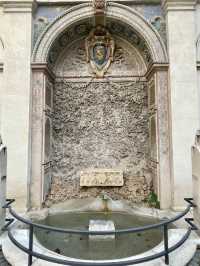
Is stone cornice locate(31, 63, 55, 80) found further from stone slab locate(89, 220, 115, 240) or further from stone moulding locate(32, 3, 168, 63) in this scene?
stone slab locate(89, 220, 115, 240)

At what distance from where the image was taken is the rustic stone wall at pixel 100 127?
21.5 ft

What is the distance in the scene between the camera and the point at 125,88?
22.0ft

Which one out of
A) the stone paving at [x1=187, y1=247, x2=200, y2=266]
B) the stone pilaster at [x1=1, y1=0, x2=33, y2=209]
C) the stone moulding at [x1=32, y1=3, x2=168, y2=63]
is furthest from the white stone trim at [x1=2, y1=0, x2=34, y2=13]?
the stone paving at [x1=187, y1=247, x2=200, y2=266]

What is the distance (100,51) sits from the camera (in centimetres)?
665

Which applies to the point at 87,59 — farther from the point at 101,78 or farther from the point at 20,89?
the point at 20,89

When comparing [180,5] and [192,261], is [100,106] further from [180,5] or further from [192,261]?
[192,261]

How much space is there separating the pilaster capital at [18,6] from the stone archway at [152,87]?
72 centimetres

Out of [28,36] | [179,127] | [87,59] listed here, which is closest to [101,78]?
[87,59]

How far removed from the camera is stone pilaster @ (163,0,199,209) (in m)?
5.36

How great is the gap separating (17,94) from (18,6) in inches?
95.1

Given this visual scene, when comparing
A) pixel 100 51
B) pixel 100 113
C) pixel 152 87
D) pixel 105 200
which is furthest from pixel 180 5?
pixel 105 200

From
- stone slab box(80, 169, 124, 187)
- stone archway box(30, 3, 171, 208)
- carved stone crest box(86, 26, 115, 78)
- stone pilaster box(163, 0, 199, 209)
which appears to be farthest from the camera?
carved stone crest box(86, 26, 115, 78)

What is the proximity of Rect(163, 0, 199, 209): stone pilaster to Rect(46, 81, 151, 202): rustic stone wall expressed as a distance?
1.24 meters

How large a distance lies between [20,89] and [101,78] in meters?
2.48
